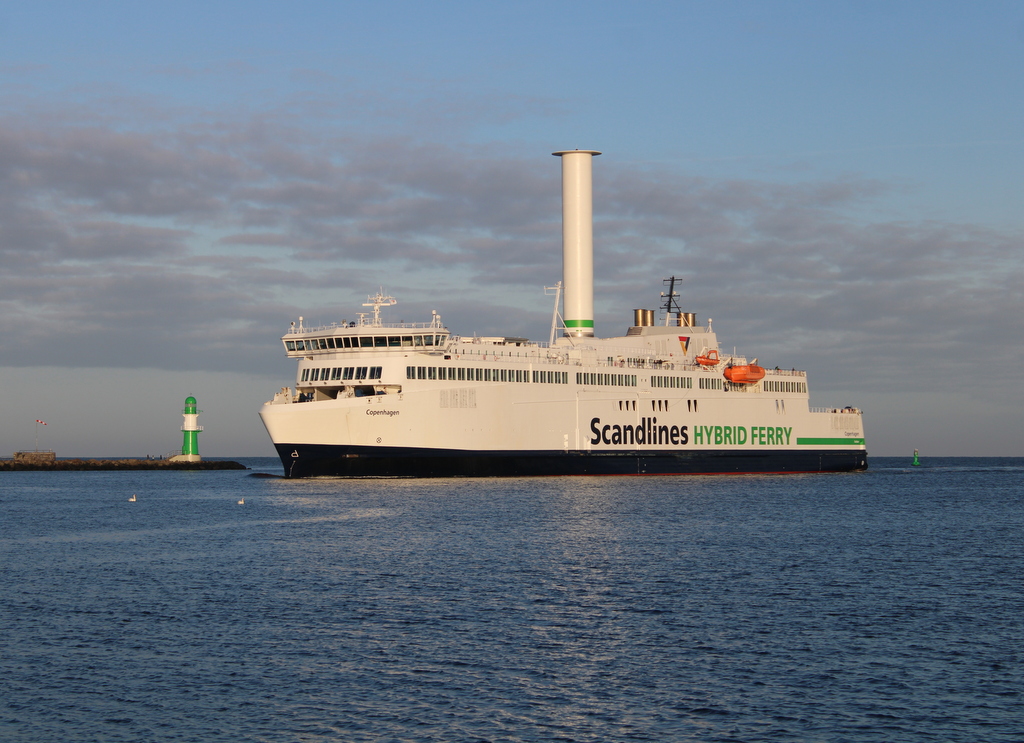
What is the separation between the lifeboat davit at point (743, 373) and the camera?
3688 inches

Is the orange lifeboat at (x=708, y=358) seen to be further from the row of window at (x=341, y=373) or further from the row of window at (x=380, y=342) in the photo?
the row of window at (x=341, y=373)

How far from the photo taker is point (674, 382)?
89.0m

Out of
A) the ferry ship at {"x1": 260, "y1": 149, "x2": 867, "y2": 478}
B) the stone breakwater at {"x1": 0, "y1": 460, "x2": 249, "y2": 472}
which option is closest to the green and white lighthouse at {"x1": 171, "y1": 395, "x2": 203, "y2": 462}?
the stone breakwater at {"x1": 0, "y1": 460, "x2": 249, "y2": 472}

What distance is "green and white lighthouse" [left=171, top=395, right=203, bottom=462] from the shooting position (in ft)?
387

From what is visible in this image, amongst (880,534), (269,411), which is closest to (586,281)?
(269,411)

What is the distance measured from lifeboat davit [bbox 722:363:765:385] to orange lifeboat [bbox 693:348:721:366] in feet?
3.93

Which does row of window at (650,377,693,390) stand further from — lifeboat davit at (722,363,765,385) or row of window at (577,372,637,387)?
lifeboat davit at (722,363,765,385)

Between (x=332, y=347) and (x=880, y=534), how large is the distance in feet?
131

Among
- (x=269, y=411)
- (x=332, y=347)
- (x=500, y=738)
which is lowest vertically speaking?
(x=500, y=738)

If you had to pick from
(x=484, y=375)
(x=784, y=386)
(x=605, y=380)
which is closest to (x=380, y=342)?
(x=484, y=375)

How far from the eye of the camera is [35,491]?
82188mm

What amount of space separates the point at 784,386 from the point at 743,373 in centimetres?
775

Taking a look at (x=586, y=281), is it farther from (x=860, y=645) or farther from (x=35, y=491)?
(x=860, y=645)

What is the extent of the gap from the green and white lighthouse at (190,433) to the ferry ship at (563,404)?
1841 inches
